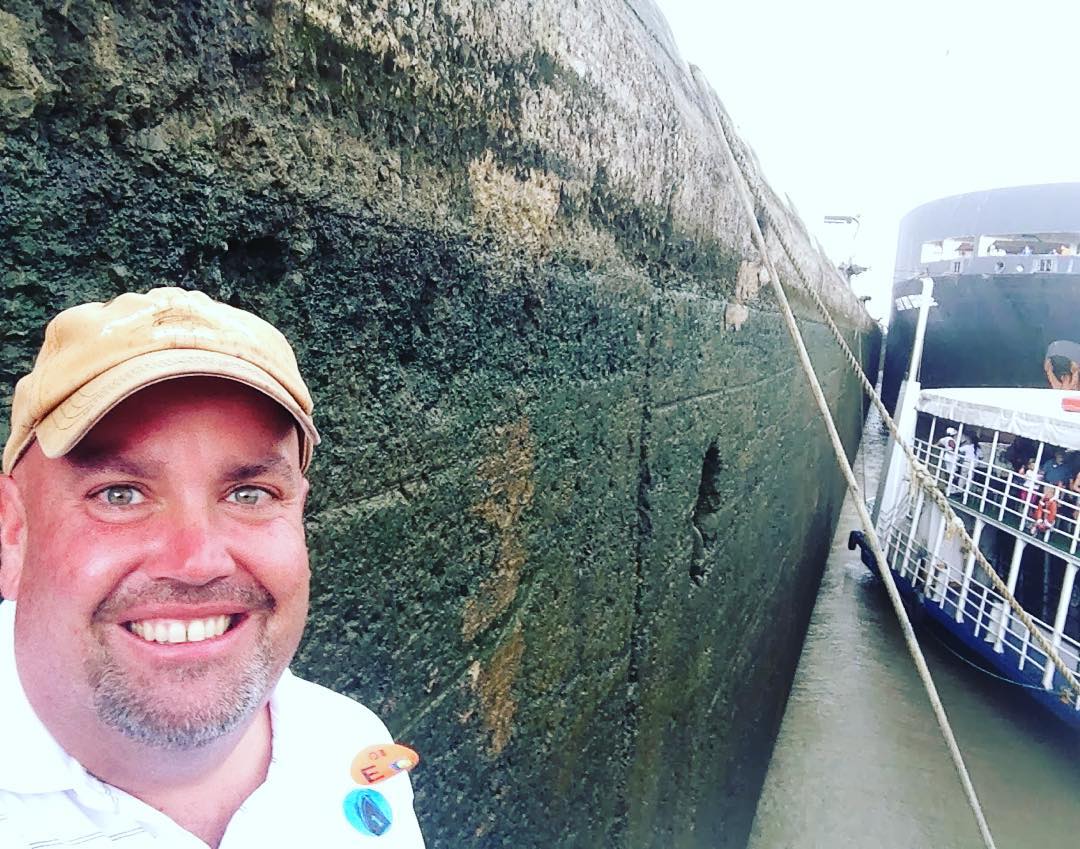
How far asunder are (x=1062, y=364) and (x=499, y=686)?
56.9 ft

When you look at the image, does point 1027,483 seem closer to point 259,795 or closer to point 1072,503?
point 1072,503

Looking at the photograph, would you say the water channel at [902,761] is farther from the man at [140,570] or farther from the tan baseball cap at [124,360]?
the tan baseball cap at [124,360]

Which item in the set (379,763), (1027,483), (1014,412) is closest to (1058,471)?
(1027,483)

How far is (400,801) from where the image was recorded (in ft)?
3.51

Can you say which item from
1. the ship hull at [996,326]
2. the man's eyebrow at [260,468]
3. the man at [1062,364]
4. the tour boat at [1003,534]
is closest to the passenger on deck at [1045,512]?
the tour boat at [1003,534]

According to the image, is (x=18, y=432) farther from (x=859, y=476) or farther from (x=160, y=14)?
(x=859, y=476)

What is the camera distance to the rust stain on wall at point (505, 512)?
1.89 meters

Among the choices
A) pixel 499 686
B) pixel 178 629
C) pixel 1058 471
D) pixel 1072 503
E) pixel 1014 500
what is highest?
pixel 178 629

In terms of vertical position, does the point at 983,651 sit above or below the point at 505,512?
below

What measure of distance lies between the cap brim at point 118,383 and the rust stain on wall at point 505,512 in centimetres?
108

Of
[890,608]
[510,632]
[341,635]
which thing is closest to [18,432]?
[341,635]

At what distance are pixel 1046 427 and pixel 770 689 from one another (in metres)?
4.08

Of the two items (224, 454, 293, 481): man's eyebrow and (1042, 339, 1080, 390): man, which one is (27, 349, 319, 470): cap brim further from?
(1042, 339, 1080, 390): man

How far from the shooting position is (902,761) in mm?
7383
